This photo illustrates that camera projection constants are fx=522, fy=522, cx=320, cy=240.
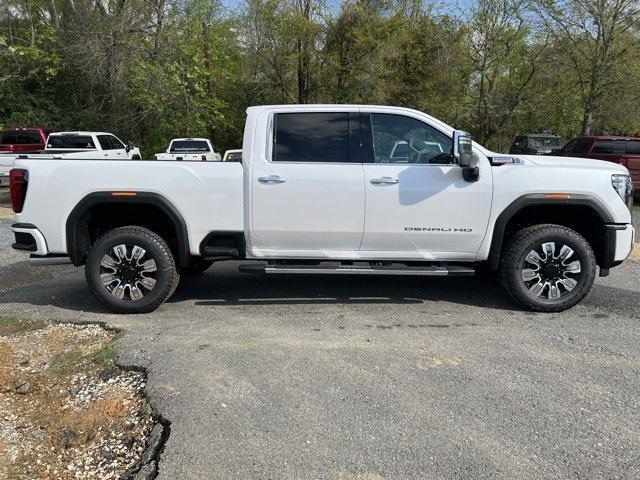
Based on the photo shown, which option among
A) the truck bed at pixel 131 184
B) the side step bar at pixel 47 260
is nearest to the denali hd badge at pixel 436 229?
the truck bed at pixel 131 184

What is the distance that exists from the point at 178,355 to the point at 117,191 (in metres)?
1.79

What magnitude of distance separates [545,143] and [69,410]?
18.1 m

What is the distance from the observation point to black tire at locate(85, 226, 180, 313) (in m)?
5.04

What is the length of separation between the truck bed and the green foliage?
48.8 feet

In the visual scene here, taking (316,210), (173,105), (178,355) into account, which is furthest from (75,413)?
(173,105)

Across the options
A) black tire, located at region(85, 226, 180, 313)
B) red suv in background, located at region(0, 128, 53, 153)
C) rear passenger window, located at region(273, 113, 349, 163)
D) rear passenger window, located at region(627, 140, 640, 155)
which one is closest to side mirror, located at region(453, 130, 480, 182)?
rear passenger window, located at region(273, 113, 349, 163)

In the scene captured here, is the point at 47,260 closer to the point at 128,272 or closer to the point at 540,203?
the point at 128,272

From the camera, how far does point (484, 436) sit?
302 cm

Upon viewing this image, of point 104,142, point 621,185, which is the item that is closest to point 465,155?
point 621,185

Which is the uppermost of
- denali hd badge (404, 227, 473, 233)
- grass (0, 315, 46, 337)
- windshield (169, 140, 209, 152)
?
windshield (169, 140, 209, 152)

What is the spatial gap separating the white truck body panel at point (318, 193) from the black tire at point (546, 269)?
35cm

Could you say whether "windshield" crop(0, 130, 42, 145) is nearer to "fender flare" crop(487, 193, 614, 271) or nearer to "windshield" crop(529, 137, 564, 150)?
"windshield" crop(529, 137, 564, 150)

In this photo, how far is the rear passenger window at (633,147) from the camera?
45.0ft

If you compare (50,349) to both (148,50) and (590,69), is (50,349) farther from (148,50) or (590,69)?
→ (590,69)
